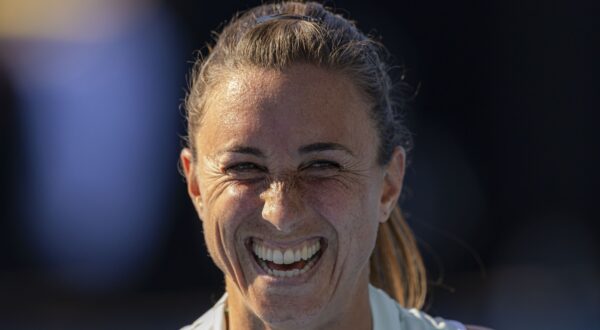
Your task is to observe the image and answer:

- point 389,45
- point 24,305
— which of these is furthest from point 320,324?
point 24,305

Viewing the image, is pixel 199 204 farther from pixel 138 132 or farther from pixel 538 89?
pixel 538 89

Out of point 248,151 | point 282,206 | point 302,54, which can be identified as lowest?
A: point 282,206

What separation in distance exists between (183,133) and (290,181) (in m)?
3.08

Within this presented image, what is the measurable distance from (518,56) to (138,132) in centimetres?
195

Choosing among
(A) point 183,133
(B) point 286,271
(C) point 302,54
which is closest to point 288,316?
(B) point 286,271

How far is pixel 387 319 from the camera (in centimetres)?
240

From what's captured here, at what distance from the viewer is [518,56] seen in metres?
5.14

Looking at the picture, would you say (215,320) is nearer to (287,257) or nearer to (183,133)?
(287,257)

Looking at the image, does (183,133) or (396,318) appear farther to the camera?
(183,133)

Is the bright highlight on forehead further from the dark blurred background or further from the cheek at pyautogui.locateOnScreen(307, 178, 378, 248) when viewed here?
the dark blurred background

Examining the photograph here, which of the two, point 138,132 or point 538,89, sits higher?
point 538,89

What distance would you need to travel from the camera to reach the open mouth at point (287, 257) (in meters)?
2.13

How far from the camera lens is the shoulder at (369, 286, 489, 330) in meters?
2.39

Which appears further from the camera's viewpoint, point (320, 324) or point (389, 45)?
point (389, 45)
